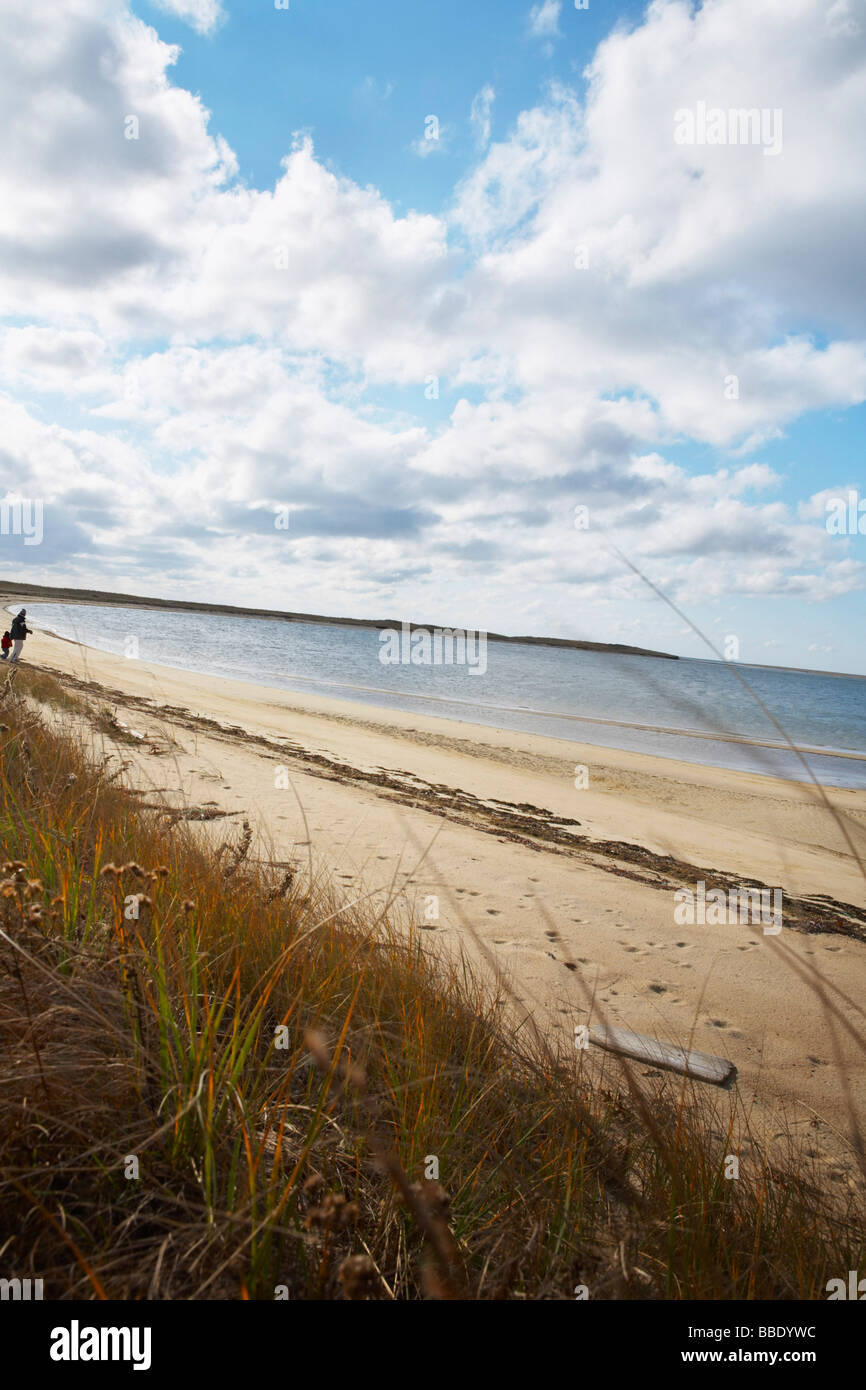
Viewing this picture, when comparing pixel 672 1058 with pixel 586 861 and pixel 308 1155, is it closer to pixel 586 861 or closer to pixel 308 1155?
pixel 308 1155

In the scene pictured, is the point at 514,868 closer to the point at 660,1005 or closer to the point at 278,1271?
the point at 660,1005

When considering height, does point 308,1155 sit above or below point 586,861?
above

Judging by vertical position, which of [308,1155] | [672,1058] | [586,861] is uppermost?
[308,1155]

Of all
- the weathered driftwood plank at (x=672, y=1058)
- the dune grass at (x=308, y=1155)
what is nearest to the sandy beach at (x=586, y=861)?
the weathered driftwood plank at (x=672, y=1058)

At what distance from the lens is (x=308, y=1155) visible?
1763mm

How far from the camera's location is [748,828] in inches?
471

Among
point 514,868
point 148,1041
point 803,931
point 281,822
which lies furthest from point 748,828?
point 148,1041

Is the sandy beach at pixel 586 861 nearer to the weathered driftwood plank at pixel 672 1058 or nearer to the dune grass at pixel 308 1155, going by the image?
the weathered driftwood plank at pixel 672 1058

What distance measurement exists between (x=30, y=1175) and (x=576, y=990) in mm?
3485

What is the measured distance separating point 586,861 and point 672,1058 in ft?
15.2

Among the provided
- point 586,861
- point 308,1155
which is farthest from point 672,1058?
point 586,861

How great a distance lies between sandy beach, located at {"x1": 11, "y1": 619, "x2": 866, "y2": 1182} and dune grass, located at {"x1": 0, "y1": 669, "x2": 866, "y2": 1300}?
470 millimetres

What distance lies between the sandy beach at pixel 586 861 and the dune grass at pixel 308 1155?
470mm

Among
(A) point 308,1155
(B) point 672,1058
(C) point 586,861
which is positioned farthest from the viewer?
(C) point 586,861
